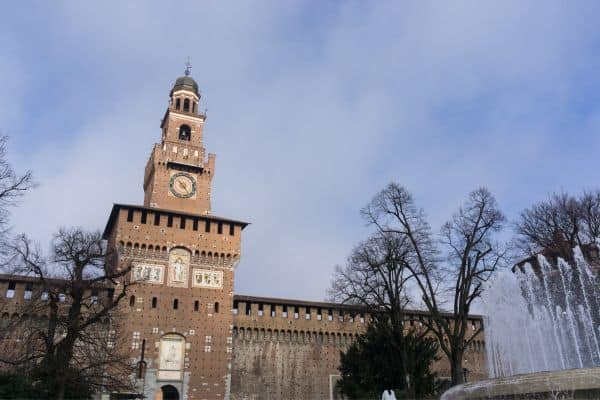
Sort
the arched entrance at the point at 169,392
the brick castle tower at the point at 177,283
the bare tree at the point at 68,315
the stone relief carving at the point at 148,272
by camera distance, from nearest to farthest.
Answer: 1. the bare tree at the point at 68,315
2. the arched entrance at the point at 169,392
3. the brick castle tower at the point at 177,283
4. the stone relief carving at the point at 148,272

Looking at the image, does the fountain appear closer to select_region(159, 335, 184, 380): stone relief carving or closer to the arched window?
select_region(159, 335, 184, 380): stone relief carving

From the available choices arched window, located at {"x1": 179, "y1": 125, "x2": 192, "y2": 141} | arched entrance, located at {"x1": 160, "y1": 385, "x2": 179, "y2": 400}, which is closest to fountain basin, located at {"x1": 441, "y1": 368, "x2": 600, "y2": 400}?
arched entrance, located at {"x1": 160, "y1": 385, "x2": 179, "y2": 400}

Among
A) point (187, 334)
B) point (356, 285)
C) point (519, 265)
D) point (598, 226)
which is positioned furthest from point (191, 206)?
point (598, 226)

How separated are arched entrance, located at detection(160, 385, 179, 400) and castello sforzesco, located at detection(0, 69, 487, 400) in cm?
5

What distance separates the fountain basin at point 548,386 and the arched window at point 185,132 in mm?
30839

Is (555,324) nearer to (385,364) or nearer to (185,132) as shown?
(385,364)

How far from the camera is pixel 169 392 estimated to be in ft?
98.3

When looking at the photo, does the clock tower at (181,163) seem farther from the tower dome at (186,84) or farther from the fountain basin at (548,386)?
the fountain basin at (548,386)

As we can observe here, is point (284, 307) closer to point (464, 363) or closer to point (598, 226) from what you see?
point (464, 363)

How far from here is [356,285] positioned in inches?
914

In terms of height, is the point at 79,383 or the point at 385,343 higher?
the point at 385,343

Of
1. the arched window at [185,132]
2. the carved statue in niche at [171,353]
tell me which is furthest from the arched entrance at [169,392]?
the arched window at [185,132]

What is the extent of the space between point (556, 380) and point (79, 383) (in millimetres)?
15968

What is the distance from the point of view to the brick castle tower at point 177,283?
29938 millimetres
